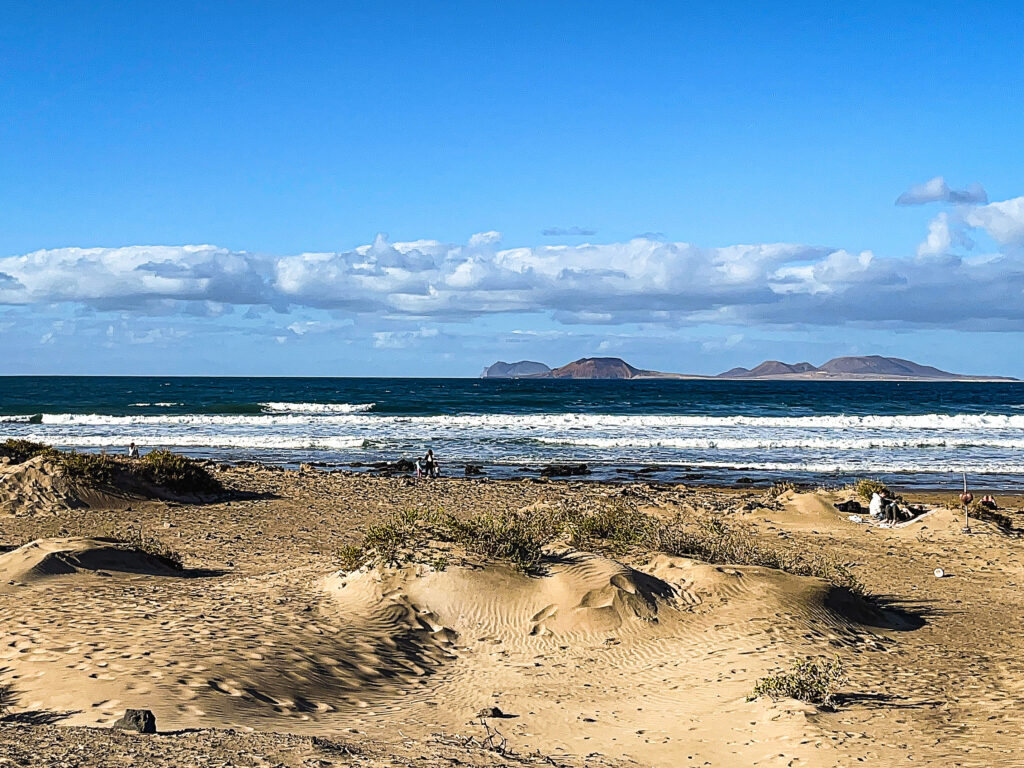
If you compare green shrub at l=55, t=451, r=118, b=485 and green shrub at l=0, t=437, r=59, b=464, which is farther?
green shrub at l=0, t=437, r=59, b=464

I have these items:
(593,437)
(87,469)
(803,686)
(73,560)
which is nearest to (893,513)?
(803,686)

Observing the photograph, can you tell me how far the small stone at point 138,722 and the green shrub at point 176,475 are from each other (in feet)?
44.8

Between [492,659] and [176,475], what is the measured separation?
12.5 metres

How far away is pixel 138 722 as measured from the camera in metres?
5.09

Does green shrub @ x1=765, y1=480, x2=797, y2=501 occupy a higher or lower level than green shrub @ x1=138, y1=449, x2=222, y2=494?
lower

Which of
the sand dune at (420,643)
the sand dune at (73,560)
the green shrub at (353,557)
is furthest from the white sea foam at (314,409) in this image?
the sand dune at (420,643)

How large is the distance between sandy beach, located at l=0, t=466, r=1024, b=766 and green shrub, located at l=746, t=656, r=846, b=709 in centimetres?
11

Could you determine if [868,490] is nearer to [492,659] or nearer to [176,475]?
[492,659]

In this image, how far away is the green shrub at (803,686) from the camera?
624cm

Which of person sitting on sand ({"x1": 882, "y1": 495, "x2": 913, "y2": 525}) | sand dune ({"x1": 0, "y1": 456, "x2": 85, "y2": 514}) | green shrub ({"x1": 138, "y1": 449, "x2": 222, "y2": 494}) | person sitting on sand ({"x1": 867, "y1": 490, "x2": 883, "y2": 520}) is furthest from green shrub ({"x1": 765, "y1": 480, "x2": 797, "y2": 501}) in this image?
sand dune ({"x1": 0, "y1": 456, "x2": 85, "y2": 514})

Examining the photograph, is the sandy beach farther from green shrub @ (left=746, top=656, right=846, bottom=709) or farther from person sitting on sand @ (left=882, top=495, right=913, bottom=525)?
person sitting on sand @ (left=882, top=495, right=913, bottom=525)

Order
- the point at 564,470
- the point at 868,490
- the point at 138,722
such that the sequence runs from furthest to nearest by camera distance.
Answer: the point at 564,470
the point at 868,490
the point at 138,722

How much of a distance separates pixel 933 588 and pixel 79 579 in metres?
10.3

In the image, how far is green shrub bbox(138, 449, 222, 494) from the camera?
59.0ft
